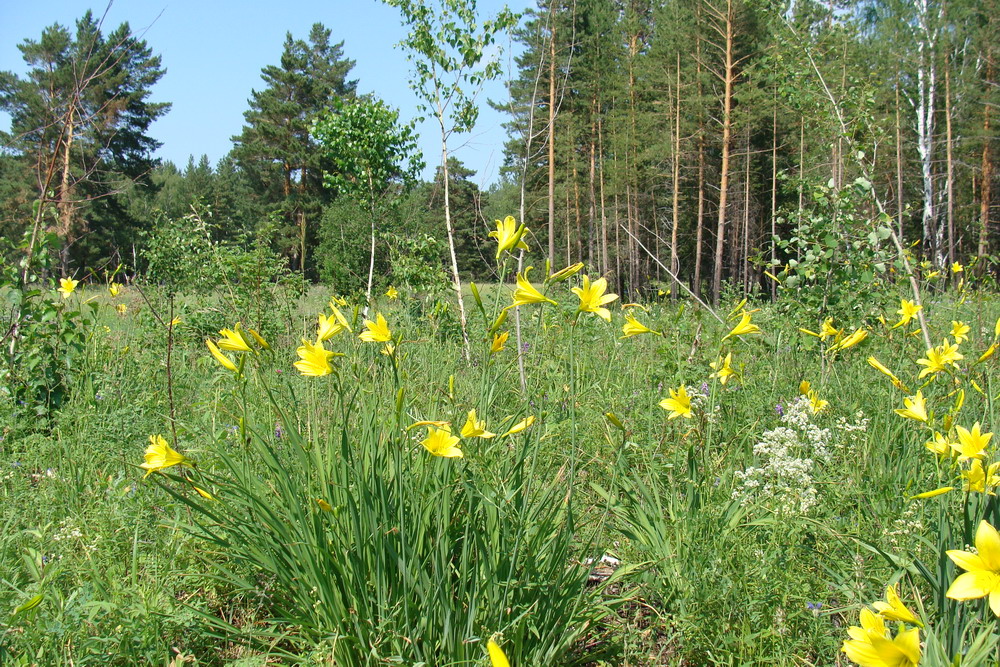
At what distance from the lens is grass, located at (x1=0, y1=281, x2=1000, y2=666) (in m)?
1.52

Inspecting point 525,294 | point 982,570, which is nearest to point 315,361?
point 525,294

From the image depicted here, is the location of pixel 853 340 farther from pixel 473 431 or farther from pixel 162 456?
pixel 162 456

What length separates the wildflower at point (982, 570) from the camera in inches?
41.9

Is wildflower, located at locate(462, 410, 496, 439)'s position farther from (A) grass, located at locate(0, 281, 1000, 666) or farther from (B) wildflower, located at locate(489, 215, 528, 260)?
(B) wildflower, located at locate(489, 215, 528, 260)

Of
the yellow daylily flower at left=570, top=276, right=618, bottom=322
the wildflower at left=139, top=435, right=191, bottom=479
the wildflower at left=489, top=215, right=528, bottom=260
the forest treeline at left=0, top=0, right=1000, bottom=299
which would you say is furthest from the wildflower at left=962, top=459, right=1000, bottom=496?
the forest treeline at left=0, top=0, right=1000, bottom=299

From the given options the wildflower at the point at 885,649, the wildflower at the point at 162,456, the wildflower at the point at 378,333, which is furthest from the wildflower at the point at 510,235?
the wildflower at the point at 885,649

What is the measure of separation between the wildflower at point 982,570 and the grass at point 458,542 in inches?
7.0

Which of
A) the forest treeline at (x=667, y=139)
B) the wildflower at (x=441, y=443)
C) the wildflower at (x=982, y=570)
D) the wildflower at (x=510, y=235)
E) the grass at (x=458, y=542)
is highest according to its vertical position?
the forest treeline at (x=667, y=139)

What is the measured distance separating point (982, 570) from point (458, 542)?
1.12m

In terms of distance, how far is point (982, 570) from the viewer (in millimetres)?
1089

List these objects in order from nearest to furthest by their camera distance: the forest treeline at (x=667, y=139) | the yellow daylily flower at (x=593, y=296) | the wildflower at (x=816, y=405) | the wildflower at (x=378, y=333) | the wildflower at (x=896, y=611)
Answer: the wildflower at (x=896, y=611)
the wildflower at (x=378, y=333)
the yellow daylily flower at (x=593, y=296)
the wildflower at (x=816, y=405)
the forest treeline at (x=667, y=139)

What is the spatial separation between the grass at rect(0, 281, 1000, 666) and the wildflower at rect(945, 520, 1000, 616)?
177 millimetres

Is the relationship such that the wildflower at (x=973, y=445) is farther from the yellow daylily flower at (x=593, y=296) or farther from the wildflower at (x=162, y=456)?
the wildflower at (x=162, y=456)

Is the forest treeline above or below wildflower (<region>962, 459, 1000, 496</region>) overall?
above
